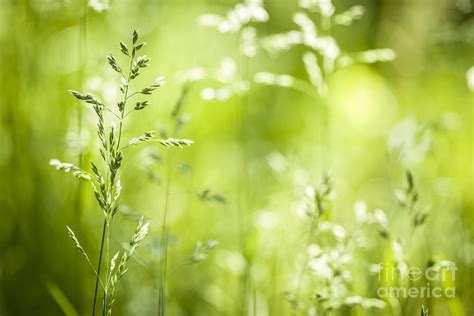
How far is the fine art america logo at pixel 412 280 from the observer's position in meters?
1.51

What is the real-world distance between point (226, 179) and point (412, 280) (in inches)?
65.3

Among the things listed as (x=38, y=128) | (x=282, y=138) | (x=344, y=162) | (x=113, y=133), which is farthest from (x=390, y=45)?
(x=113, y=133)

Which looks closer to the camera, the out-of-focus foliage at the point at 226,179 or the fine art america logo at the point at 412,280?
the fine art america logo at the point at 412,280

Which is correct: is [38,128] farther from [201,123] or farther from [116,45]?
[201,123]

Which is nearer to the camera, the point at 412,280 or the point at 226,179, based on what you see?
the point at 412,280

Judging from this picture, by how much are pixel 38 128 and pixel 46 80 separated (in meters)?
0.30

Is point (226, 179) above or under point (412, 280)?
above

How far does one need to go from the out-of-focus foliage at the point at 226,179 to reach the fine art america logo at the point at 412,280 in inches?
1.7

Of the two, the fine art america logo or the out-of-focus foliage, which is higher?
the out-of-focus foliage

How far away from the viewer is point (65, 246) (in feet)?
7.57

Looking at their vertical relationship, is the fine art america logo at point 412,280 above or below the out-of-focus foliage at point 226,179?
below

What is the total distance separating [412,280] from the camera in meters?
1.85

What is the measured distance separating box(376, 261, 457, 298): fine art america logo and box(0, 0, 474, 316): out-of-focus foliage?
4cm

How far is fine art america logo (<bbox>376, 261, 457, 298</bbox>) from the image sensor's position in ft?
4.94
